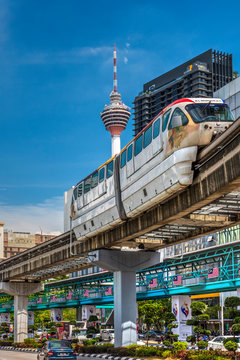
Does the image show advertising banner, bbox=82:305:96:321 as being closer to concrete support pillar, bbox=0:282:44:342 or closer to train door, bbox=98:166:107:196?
concrete support pillar, bbox=0:282:44:342

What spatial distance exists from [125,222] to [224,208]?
8.40 metres

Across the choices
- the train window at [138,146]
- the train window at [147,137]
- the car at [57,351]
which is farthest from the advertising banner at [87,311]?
the train window at [147,137]

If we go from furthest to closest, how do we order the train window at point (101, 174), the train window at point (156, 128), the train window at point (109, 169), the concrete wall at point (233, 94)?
the concrete wall at point (233, 94) < the train window at point (101, 174) < the train window at point (109, 169) < the train window at point (156, 128)

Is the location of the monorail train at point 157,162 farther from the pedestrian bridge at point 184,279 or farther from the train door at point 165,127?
the pedestrian bridge at point 184,279

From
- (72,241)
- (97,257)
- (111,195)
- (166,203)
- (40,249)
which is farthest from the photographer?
(40,249)

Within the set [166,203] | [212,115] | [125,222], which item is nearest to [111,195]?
[125,222]

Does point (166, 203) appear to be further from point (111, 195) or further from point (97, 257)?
point (97, 257)

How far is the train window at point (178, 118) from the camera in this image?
76.1ft

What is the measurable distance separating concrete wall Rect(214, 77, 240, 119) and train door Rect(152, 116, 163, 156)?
69.1 m

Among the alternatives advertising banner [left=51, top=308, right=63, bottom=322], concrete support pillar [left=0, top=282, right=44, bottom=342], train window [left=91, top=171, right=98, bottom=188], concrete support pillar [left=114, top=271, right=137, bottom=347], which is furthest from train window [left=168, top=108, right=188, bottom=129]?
advertising banner [left=51, top=308, right=63, bottom=322]

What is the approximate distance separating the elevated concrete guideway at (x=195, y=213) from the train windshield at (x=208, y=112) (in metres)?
1.66

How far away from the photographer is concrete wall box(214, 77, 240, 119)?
307ft

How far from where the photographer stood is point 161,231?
33188 mm

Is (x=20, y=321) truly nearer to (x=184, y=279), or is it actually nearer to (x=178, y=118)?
(x=184, y=279)
